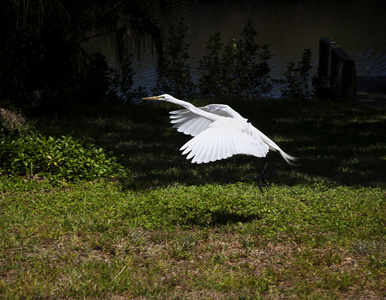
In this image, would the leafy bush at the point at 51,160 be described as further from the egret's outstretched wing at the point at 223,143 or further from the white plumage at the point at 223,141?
the egret's outstretched wing at the point at 223,143

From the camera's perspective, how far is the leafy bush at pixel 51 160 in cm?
651

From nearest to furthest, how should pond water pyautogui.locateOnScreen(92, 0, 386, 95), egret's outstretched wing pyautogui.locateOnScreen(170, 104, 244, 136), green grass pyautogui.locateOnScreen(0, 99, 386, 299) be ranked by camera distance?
green grass pyautogui.locateOnScreen(0, 99, 386, 299) < egret's outstretched wing pyautogui.locateOnScreen(170, 104, 244, 136) < pond water pyautogui.locateOnScreen(92, 0, 386, 95)

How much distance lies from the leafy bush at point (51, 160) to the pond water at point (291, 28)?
15.4ft

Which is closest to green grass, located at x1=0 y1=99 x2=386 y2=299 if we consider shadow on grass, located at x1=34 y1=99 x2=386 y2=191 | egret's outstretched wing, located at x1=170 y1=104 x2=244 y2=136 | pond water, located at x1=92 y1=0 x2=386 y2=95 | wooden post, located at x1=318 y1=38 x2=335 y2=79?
shadow on grass, located at x1=34 y1=99 x2=386 y2=191

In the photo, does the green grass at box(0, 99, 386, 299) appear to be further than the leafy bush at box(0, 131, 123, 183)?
No

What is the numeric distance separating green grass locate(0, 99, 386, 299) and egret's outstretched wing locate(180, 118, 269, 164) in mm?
852

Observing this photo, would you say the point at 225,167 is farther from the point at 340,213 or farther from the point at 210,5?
the point at 210,5

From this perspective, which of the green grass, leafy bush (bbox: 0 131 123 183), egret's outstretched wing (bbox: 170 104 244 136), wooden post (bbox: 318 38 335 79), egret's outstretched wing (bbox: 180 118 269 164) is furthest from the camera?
wooden post (bbox: 318 38 335 79)

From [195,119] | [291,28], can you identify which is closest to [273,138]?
[195,119]

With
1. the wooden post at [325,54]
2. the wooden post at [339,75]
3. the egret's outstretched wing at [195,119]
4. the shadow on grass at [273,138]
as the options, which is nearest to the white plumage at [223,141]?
the egret's outstretched wing at [195,119]

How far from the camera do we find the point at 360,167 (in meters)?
7.05

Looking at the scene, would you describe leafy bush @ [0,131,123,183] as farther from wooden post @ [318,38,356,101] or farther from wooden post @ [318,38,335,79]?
wooden post @ [318,38,335,79]

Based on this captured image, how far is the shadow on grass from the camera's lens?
679cm

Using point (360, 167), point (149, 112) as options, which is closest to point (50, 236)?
point (360, 167)
